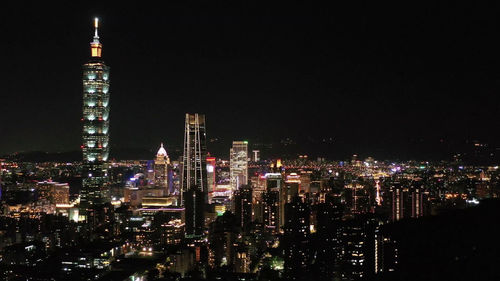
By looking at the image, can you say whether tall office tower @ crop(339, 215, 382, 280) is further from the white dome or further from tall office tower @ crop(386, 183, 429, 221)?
the white dome

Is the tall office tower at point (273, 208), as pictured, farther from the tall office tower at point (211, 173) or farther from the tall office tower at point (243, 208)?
the tall office tower at point (211, 173)

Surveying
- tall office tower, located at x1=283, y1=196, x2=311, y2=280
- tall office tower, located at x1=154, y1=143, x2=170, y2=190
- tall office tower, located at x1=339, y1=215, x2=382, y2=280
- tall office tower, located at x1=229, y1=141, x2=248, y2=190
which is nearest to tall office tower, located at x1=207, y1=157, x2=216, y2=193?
tall office tower, located at x1=229, y1=141, x2=248, y2=190

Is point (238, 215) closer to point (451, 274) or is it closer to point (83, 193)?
point (83, 193)

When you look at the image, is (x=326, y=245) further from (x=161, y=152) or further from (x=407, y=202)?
(x=161, y=152)

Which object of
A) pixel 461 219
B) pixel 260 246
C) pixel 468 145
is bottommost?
pixel 260 246

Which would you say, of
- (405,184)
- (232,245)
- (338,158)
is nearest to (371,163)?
(338,158)

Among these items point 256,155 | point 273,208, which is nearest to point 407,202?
point 273,208
